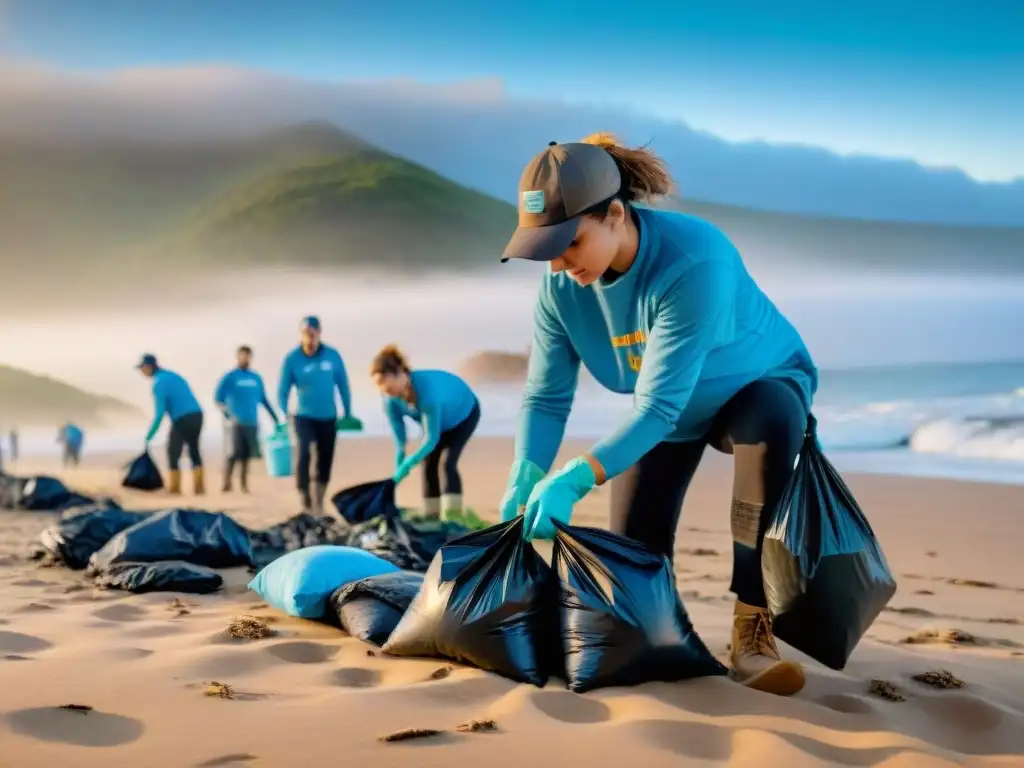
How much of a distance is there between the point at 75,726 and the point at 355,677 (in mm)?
698

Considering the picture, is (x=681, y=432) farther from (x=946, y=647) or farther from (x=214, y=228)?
(x=214, y=228)

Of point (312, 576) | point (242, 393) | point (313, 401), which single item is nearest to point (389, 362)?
point (313, 401)

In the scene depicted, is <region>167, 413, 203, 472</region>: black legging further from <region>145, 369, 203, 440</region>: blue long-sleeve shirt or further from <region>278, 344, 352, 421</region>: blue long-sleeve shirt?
<region>278, 344, 352, 421</region>: blue long-sleeve shirt

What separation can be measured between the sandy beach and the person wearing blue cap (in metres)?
2.87

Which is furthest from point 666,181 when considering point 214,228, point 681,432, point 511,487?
point 214,228

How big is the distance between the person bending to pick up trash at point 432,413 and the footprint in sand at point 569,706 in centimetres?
311

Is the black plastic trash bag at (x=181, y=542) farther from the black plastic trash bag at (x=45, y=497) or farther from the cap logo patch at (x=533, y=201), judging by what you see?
the black plastic trash bag at (x=45, y=497)

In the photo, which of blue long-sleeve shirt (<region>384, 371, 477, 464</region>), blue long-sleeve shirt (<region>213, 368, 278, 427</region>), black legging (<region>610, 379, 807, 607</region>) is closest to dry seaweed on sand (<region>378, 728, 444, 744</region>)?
black legging (<region>610, 379, 807, 607</region>)

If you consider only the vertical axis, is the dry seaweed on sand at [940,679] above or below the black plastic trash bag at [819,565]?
below

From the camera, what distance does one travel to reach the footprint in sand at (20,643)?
2787 mm

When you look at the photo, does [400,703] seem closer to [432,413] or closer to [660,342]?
[660,342]

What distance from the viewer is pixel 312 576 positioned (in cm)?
328

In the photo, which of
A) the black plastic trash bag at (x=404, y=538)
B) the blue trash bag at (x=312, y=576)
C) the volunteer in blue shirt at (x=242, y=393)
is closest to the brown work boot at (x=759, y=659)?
the blue trash bag at (x=312, y=576)

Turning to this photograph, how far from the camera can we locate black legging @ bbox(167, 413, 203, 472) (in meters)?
9.12
